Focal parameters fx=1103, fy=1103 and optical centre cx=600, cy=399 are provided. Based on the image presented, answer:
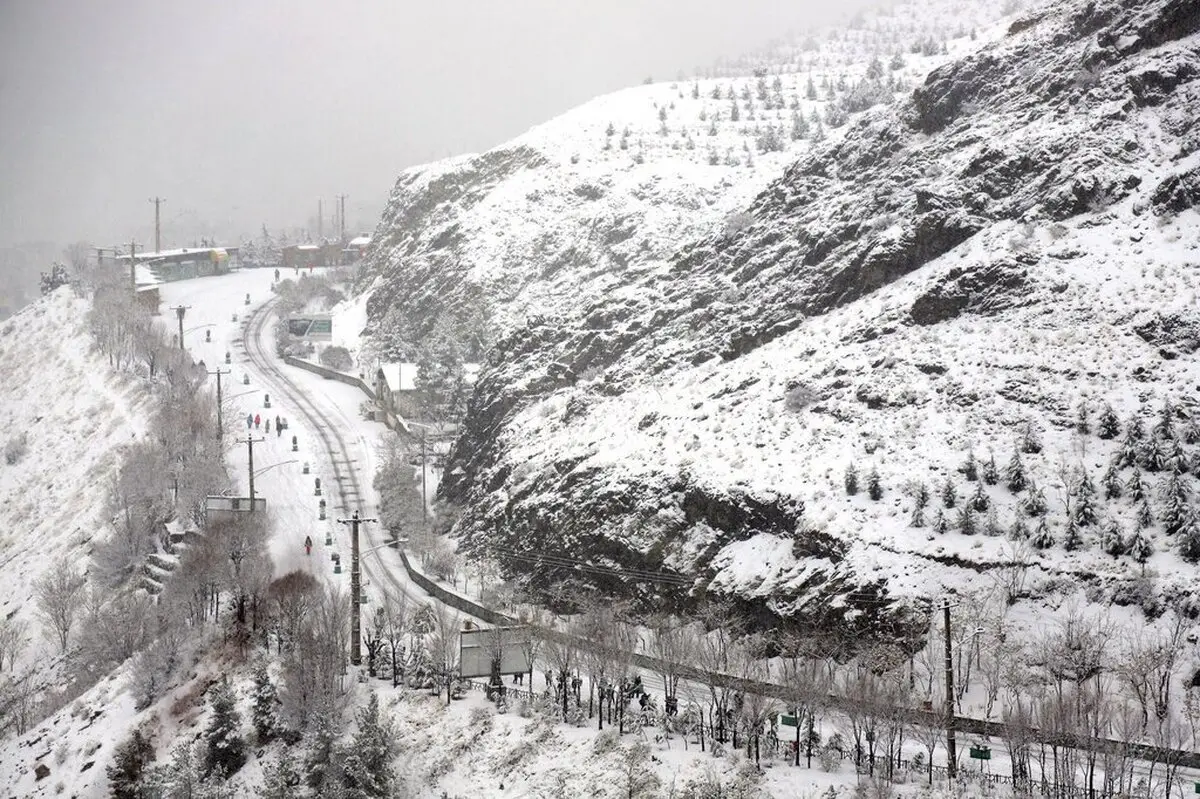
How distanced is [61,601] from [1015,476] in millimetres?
53881

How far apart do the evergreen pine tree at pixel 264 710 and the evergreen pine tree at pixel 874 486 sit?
26.9 metres

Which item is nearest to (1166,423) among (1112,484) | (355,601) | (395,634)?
(1112,484)

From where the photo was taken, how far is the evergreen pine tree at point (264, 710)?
44469mm

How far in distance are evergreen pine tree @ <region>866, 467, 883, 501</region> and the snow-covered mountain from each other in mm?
442

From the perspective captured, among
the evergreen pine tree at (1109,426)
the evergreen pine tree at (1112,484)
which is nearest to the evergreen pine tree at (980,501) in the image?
the evergreen pine tree at (1112,484)

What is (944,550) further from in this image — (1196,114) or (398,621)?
(1196,114)

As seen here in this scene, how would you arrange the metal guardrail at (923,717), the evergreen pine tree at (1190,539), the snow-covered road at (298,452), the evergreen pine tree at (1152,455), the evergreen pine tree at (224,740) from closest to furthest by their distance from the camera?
the metal guardrail at (923,717)
the evergreen pine tree at (1190,539)
the evergreen pine tree at (224,740)
the evergreen pine tree at (1152,455)
the snow-covered road at (298,452)

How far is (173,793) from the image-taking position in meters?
40.8

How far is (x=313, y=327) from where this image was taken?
11425 cm

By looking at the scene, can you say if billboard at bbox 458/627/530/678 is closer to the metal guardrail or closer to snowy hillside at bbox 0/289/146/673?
the metal guardrail

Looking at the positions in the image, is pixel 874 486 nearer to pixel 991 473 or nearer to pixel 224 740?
pixel 991 473

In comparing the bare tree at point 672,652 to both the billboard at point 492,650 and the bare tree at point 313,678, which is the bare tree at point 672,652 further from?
the bare tree at point 313,678

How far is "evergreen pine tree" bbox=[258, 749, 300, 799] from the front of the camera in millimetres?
40094

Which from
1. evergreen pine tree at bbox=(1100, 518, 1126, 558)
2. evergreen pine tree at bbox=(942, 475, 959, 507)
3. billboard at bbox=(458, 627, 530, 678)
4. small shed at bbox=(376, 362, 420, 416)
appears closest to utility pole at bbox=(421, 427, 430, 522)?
small shed at bbox=(376, 362, 420, 416)
